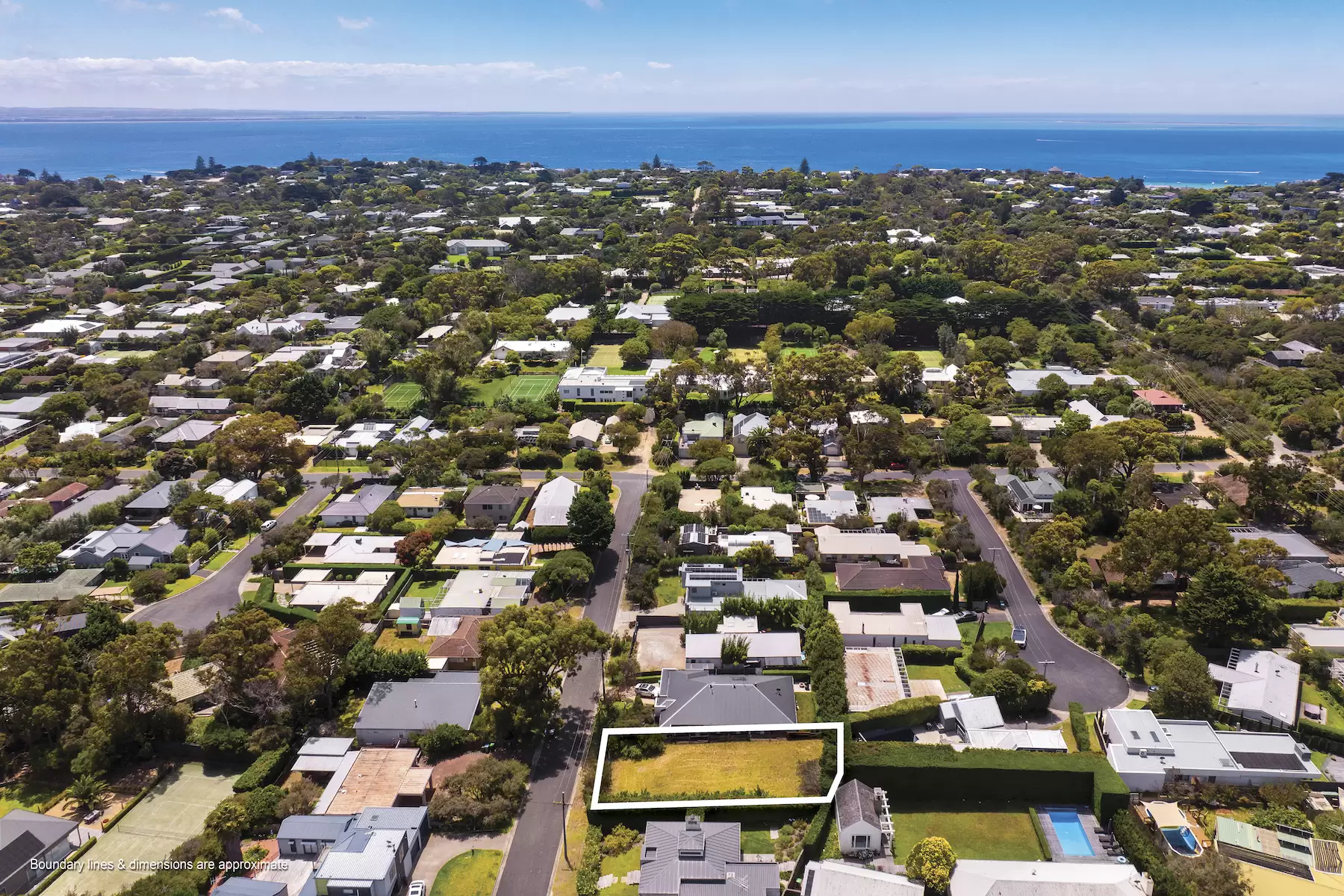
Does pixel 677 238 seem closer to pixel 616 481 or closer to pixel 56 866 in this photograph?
pixel 616 481

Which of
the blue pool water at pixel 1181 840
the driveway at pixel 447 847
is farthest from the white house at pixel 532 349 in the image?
the blue pool water at pixel 1181 840

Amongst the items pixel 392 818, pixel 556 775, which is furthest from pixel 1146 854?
pixel 392 818

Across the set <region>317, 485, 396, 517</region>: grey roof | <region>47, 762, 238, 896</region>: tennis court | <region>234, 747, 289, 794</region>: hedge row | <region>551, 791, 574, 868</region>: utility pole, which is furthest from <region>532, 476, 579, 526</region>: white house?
<region>47, 762, 238, 896</region>: tennis court

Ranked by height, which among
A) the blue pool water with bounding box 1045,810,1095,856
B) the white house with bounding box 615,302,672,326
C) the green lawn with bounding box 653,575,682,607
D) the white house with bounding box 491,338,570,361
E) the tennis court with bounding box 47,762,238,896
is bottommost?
the tennis court with bounding box 47,762,238,896

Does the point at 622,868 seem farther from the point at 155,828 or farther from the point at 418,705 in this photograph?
the point at 155,828

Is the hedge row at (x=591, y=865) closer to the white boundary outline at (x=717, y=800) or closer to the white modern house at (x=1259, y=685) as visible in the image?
the white boundary outline at (x=717, y=800)

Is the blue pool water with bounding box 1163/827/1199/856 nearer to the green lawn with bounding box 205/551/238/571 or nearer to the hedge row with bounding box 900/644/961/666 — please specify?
the hedge row with bounding box 900/644/961/666

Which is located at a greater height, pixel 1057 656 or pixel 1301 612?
pixel 1301 612
